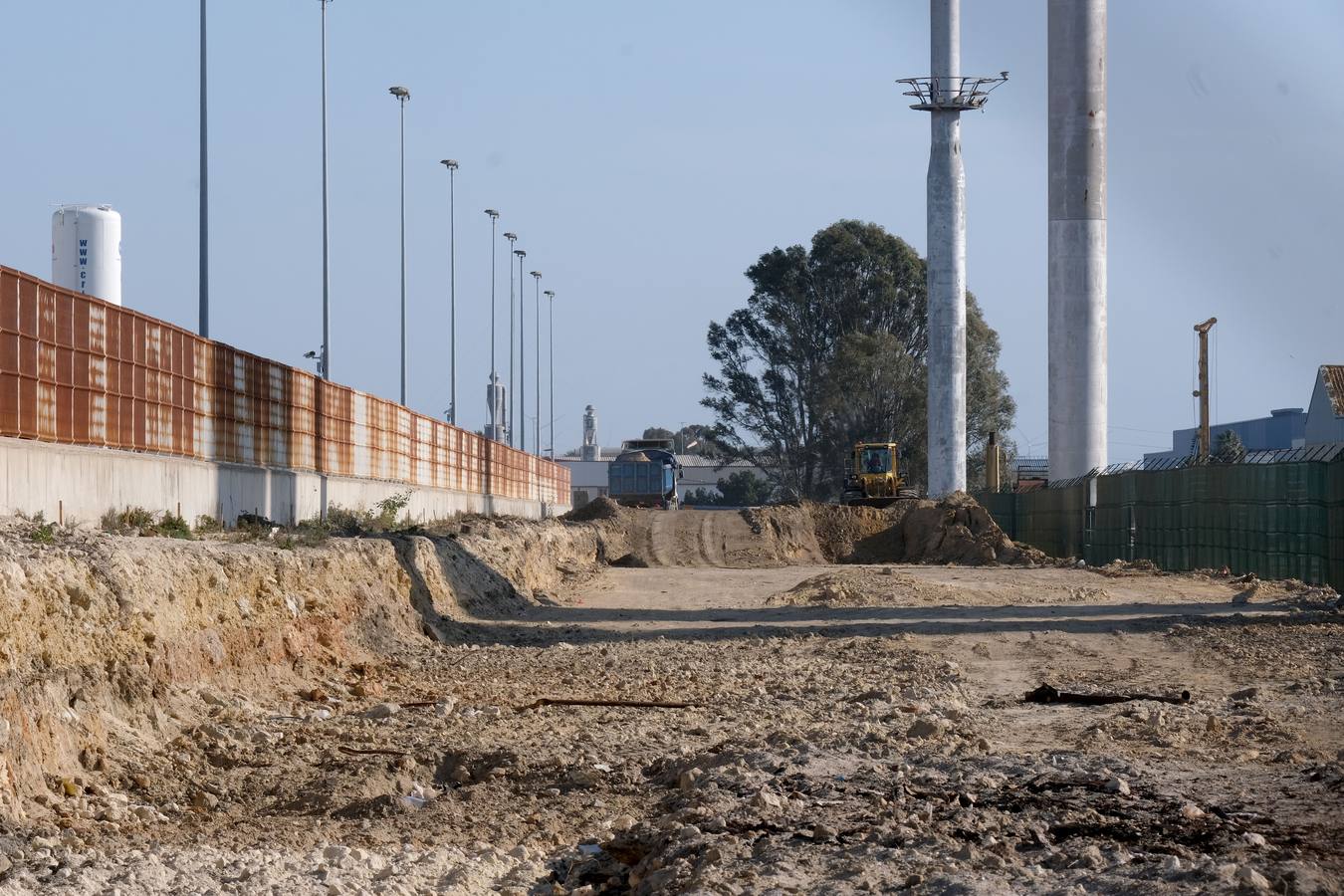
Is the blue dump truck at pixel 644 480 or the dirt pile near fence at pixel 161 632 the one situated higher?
the blue dump truck at pixel 644 480

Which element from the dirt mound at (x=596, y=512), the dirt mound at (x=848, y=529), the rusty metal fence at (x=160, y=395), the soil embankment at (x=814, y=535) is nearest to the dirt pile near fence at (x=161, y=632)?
the rusty metal fence at (x=160, y=395)

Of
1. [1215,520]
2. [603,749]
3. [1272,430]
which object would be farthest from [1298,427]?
[603,749]

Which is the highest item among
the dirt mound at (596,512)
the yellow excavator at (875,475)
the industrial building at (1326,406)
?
the industrial building at (1326,406)

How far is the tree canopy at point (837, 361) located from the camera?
79.9 metres

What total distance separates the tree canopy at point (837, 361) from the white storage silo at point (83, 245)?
54.4 m

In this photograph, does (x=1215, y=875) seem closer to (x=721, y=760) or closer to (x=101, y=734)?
(x=721, y=760)

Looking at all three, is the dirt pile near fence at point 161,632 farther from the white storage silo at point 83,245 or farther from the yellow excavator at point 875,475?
the yellow excavator at point 875,475

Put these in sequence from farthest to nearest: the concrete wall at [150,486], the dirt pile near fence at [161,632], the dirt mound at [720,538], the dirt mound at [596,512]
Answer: the dirt mound at [596,512] → the dirt mound at [720,538] → the concrete wall at [150,486] → the dirt pile near fence at [161,632]

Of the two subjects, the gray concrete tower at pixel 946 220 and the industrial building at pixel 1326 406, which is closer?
Answer: the gray concrete tower at pixel 946 220

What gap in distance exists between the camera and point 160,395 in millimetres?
19812

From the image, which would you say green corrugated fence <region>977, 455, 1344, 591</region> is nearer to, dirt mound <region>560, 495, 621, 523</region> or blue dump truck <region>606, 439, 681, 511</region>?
dirt mound <region>560, 495, 621, 523</region>

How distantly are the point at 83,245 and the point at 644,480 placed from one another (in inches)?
1744

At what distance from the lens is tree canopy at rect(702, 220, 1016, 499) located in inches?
3145

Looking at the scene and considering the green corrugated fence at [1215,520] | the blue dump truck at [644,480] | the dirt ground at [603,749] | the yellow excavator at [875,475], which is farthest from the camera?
the blue dump truck at [644,480]
